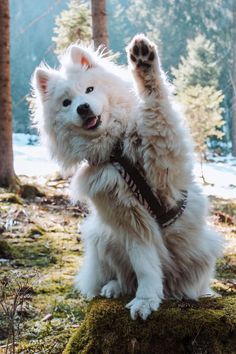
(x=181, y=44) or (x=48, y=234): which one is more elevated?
(x=181, y=44)

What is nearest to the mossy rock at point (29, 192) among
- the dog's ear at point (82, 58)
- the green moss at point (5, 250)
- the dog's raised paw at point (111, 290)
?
the green moss at point (5, 250)

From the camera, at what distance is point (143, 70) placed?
2705mm

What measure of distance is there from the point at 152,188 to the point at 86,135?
568mm

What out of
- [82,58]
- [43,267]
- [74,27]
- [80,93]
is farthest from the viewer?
[74,27]

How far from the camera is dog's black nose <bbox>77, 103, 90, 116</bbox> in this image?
2.92 meters

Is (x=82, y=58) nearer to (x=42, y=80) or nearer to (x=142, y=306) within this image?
(x=42, y=80)

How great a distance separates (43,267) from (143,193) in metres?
2.42

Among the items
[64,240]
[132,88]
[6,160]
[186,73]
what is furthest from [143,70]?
→ [186,73]

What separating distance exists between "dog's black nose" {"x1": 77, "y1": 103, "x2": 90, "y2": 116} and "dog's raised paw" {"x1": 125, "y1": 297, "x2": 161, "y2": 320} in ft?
3.84

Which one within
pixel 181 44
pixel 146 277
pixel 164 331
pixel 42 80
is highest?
pixel 181 44

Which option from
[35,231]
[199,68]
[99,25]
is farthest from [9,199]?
[199,68]

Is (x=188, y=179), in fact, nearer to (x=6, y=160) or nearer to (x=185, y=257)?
(x=185, y=257)

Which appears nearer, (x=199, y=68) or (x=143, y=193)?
(x=143, y=193)

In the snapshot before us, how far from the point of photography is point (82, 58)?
325 centimetres
